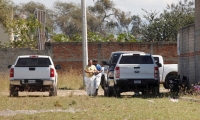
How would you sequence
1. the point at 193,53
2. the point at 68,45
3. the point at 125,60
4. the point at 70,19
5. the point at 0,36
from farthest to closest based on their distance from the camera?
the point at 70,19 → the point at 0,36 → the point at 68,45 → the point at 193,53 → the point at 125,60

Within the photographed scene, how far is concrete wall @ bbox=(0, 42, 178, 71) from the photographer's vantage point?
138 ft

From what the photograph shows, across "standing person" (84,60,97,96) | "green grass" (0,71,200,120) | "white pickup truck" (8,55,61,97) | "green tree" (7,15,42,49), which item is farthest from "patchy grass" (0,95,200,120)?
"green tree" (7,15,42,49)

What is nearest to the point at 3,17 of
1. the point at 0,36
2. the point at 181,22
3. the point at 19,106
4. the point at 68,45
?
the point at 68,45

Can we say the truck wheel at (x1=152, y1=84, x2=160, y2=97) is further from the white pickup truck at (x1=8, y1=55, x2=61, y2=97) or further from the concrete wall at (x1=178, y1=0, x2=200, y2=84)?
the white pickup truck at (x1=8, y1=55, x2=61, y2=97)

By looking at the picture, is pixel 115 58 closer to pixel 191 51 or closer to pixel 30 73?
pixel 191 51

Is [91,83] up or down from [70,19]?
down

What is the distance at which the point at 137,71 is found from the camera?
26.5 metres

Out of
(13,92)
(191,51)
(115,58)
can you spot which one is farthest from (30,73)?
(191,51)

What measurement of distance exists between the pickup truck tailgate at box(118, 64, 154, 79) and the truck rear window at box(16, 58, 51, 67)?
3.90 m

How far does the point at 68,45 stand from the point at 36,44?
8104mm

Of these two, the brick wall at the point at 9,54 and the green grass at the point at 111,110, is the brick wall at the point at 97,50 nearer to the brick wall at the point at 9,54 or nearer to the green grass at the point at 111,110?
the brick wall at the point at 9,54

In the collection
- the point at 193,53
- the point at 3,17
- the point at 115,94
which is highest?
the point at 3,17

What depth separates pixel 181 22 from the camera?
54500mm

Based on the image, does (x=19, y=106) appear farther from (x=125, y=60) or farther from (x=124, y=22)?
(x=124, y=22)
